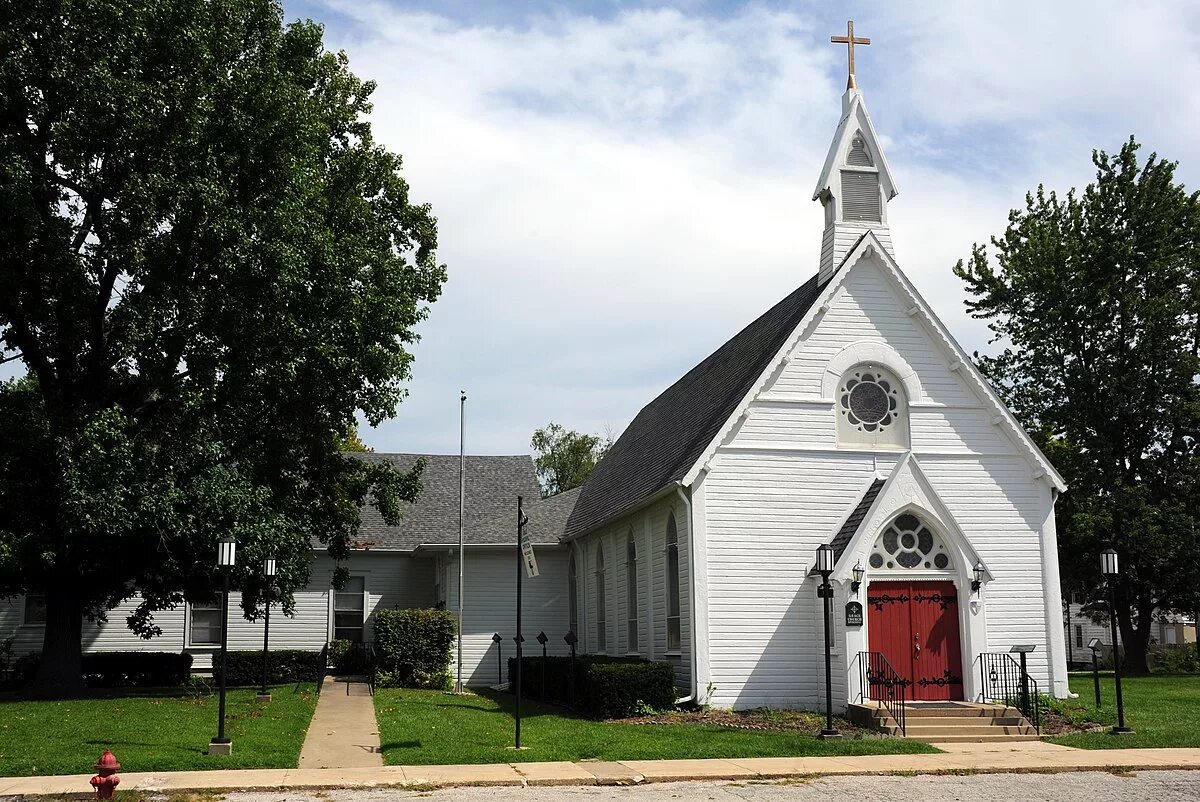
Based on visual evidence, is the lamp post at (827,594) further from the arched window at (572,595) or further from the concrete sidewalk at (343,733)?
the arched window at (572,595)

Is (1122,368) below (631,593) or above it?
above

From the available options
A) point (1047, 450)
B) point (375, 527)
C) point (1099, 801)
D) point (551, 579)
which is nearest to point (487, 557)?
point (551, 579)

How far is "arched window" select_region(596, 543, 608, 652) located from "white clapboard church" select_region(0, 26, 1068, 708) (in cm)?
214

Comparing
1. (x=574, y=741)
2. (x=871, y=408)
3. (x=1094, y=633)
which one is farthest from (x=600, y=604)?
(x=1094, y=633)

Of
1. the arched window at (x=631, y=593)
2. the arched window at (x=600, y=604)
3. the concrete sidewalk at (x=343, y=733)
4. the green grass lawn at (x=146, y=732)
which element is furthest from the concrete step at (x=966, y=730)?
the arched window at (x=600, y=604)

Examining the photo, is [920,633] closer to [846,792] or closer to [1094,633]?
[846,792]

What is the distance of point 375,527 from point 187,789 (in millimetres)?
23685

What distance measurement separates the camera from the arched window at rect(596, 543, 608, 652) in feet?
101

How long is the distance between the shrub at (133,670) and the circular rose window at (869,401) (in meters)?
19.3

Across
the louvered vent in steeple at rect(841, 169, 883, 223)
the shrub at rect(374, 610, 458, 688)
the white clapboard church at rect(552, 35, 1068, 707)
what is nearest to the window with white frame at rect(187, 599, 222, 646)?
the shrub at rect(374, 610, 458, 688)

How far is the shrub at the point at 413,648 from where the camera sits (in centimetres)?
2975

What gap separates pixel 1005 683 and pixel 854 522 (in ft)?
13.6

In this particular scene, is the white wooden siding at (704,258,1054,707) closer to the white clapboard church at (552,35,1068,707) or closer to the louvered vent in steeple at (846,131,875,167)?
the white clapboard church at (552,35,1068,707)

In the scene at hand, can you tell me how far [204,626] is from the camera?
113ft
